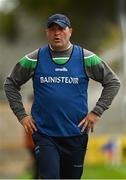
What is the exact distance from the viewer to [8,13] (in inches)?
2026

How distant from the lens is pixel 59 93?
830cm

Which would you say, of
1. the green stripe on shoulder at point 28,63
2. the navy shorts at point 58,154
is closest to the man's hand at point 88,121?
the navy shorts at point 58,154

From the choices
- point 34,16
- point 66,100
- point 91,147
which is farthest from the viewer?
point 34,16

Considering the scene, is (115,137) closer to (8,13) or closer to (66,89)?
(66,89)

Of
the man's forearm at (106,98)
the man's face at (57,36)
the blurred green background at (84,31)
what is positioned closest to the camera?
the man's face at (57,36)

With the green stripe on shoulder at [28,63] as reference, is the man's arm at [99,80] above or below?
below

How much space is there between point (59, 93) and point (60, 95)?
0.07 ft

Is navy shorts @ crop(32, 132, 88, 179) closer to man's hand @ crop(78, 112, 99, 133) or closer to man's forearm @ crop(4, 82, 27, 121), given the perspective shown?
man's hand @ crop(78, 112, 99, 133)

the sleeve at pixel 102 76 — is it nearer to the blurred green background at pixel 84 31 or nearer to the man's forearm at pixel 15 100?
the man's forearm at pixel 15 100

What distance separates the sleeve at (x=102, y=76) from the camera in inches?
329

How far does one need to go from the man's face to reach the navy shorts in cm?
89

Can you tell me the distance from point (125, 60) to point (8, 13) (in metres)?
20.0

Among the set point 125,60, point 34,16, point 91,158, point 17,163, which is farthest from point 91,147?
point 34,16

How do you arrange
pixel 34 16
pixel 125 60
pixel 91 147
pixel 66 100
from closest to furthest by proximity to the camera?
pixel 66 100 < pixel 91 147 < pixel 125 60 < pixel 34 16
